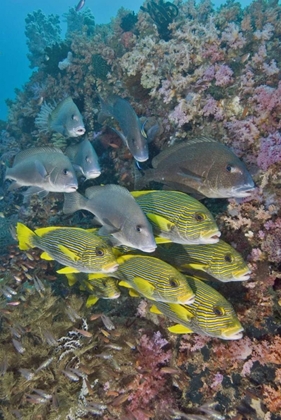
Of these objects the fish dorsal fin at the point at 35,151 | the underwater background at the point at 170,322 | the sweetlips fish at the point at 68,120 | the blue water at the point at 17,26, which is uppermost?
the blue water at the point at 17,26

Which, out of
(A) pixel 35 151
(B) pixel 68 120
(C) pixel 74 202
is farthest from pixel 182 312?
(B) pixel 68 120

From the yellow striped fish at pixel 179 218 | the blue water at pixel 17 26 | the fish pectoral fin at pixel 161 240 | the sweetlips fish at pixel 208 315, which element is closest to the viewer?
the yellow striped fish at pixel 179 218

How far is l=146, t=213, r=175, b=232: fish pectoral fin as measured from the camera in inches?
110

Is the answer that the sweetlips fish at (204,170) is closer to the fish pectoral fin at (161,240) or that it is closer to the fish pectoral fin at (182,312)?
the fish pectoral fin at (161,240)

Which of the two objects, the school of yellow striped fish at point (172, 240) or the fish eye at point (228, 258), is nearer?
the school of yellow striped fish at point (172, 240)

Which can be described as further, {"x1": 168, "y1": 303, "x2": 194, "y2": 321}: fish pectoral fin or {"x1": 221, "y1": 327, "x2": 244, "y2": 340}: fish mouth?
{"x1": 168, "y1": 303, "x2": 194, "y2": 321}: fish pectoral fin

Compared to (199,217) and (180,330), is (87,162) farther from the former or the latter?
(180,330)

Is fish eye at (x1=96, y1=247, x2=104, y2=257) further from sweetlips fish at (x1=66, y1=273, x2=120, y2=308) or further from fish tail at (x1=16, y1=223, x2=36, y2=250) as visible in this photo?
fish tail at (x1=16, y1=223, x2=36, y2=250)

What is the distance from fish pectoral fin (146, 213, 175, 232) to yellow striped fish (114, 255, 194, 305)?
1.27 ft

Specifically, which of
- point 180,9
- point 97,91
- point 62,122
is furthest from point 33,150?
point 180,9

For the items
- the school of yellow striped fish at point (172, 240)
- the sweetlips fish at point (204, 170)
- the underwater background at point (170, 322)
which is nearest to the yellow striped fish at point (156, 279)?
the school of yellow striped fish at point (172, 240)

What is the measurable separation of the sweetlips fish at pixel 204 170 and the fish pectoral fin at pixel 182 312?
1.18 m

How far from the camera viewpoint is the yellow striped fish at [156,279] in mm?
2746

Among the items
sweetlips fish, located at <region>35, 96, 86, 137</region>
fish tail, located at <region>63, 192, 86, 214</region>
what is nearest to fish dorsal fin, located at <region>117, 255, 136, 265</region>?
fish tail, located at <region>63, 192, 86, 214</region>
